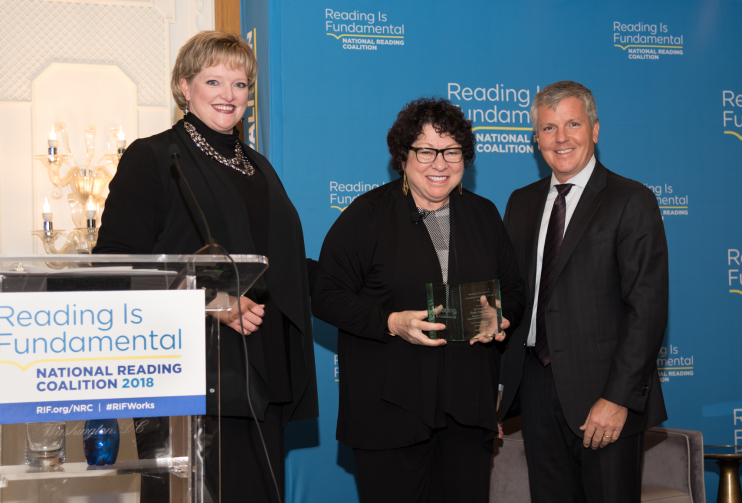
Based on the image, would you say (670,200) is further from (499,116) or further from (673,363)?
(499,116)

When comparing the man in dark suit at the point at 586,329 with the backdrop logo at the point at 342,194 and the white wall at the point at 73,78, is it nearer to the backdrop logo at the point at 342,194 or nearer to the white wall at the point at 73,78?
the backdrop logo at the point at 342,194

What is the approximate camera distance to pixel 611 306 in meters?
2.19

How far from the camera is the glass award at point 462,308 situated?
6.37ft

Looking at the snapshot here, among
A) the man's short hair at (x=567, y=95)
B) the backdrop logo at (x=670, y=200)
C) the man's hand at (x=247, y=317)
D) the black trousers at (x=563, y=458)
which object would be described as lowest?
the black trousers at (x=563, y=458)

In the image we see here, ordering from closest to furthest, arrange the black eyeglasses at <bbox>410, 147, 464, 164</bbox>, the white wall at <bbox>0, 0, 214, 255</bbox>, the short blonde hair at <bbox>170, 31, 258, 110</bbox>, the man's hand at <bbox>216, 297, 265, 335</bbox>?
the man's hand at <bbox>216, 297, 265, 335</bbox>, the short blonde hair at <bbox>170, 31, 258, 110</bbox>, the black eyeglasses at <bbox>410, 147, 464, 164</bbox>, the white wall at <bbox>0, 0, 214, 255</bbox>

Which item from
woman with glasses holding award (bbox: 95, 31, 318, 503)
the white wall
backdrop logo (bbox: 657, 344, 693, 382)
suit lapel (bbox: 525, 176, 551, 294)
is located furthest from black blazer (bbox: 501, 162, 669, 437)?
the white wall

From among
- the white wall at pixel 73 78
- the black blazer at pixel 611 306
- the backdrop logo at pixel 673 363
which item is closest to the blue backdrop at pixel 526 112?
the backdrop logo at pixel 673 363

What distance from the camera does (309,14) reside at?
3.34m

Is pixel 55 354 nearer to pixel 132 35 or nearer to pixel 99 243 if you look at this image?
pixel 99 243

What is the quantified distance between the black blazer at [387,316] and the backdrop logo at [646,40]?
2242mm

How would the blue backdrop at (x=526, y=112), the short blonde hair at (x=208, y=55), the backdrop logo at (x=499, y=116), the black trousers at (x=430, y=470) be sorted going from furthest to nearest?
the backdrop logo at (x=499, y=116) → the blue backdrop at (x=526, y=112) → the black trousers at (x=430, y=470) → the short blonde hair at (x=208, y=55)

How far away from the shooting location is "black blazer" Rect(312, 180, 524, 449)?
2023mm

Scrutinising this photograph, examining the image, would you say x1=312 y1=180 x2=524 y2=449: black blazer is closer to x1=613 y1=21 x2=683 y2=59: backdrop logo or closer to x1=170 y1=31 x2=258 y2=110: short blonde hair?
x1=170 y1=31 x2=258 y2=110: short blonde hair

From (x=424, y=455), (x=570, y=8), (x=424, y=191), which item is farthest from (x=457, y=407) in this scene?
(x=570, y=8)
